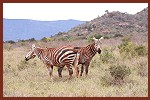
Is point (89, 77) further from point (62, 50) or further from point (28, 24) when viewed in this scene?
point (28, 24)

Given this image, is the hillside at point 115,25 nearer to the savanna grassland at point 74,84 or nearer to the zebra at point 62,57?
the savanna grassland at point 74,84

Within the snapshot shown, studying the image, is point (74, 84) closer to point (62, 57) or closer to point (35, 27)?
point (62, 57)

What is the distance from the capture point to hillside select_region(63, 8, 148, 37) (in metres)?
60.5

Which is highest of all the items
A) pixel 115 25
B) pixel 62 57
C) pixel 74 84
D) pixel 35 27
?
pixel 35 27

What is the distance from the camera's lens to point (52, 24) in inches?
3462

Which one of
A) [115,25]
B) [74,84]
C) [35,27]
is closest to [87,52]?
[74,84]

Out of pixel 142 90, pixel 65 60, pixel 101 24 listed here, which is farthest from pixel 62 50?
pixel 101 24

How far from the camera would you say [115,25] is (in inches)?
2527

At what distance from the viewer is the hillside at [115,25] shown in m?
60.5

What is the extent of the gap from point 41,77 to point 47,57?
88cm

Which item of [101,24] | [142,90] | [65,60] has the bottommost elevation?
[142,90]

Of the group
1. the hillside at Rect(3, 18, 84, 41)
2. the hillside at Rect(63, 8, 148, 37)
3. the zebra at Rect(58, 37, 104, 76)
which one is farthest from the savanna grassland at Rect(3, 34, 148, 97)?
the hillside at Rect(3, 18, 84, 41)

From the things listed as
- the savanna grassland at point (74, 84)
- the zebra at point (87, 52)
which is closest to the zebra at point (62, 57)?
the savanna grassland at point (74, 84)

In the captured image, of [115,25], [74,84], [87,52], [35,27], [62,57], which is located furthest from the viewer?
[35,27]
